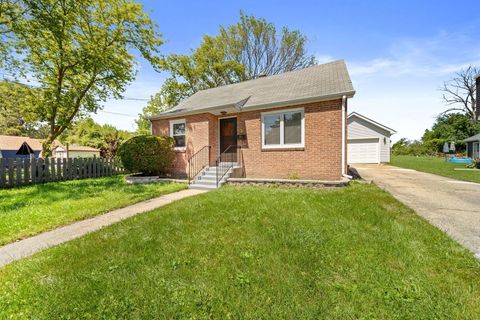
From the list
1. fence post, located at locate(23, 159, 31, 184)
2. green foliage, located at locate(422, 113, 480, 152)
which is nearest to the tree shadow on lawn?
fence post, located at locate(23, 159, 31, 184)

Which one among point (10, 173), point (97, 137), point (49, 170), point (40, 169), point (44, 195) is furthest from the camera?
point (97, 137)

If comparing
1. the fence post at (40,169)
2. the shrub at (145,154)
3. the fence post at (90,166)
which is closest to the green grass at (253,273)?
the shrub at (145,154)

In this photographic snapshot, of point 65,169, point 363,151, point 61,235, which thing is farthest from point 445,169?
point 65,169

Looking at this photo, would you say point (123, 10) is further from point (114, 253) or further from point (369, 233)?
point (369, 233)

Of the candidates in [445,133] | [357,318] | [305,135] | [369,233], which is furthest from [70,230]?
[445,133]

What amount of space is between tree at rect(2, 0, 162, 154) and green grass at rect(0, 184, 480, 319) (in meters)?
11.5

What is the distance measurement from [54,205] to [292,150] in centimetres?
774

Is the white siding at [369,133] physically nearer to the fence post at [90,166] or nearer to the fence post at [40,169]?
the fence post at [90,166]

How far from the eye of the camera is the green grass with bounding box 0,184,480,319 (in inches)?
80.6

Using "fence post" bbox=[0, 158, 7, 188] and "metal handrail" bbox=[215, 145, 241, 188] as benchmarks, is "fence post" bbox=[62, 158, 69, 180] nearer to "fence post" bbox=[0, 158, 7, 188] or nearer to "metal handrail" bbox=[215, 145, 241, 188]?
"fence post" bbox=[0, 158, 7, 188]

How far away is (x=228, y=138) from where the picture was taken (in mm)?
10688

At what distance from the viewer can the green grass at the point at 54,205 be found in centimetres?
451

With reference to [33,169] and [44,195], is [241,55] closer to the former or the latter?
[33,169]

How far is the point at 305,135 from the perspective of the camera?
8609 millimetres
